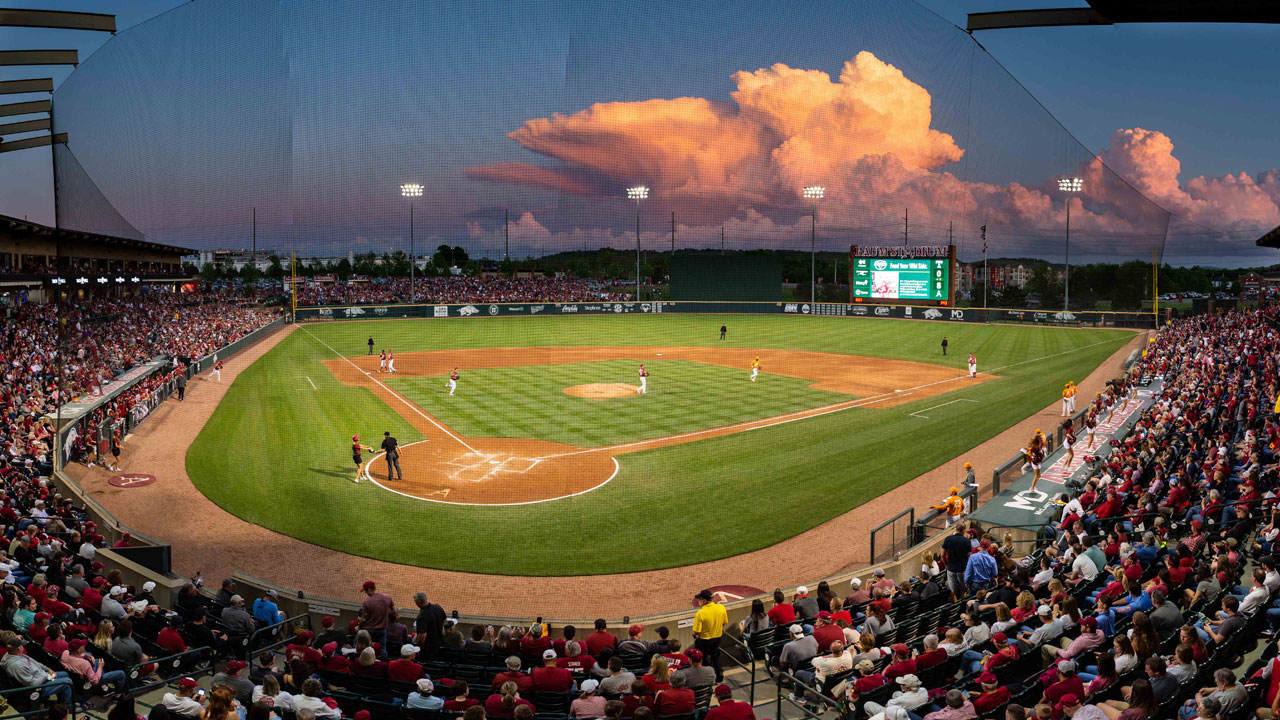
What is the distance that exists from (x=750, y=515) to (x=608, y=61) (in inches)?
427

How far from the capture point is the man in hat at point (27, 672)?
6.70 metres

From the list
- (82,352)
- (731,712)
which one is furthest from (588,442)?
(731,712)

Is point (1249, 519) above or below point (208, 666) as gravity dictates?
above

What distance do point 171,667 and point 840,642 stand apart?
735 centimetres

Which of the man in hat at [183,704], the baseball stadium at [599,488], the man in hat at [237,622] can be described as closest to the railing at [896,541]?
the baseball stadium at [599,488]

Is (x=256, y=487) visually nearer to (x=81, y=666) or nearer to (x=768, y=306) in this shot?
(x=81, y=666)

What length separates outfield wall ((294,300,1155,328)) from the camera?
2276 inches

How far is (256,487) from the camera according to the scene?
1944cm

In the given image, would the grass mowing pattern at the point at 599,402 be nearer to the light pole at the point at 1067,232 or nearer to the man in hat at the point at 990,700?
the light pole at the point at 1067,232

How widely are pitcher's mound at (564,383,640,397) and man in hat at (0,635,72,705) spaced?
25.2 metres

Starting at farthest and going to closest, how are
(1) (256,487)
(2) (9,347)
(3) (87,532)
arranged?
(2) (9,347) → (1) (256,487) → (3) (87,532)

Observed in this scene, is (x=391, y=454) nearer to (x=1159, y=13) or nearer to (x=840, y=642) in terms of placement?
(x=840, y=642)

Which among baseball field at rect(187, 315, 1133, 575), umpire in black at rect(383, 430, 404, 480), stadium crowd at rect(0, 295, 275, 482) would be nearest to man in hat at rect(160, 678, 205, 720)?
stadium crowd at rect(0, 295, 275, 482)

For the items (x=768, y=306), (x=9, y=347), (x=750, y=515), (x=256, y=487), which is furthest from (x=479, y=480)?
(x=768, y=306)
